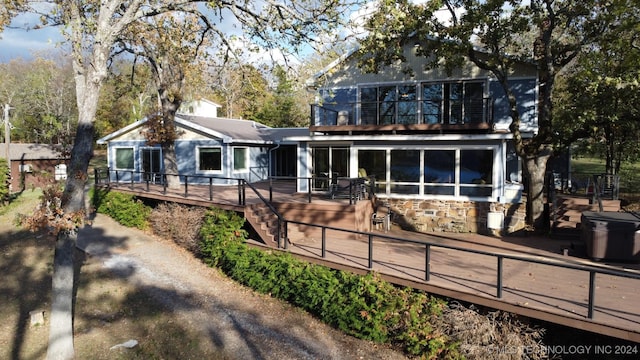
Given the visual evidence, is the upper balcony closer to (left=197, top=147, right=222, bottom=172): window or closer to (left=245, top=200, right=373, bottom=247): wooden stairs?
(left=245, top=200, right=373, bottom=247): wooden stairs

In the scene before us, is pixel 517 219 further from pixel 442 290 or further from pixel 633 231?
pixel 442 290

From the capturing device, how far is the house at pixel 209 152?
1981 centimetres

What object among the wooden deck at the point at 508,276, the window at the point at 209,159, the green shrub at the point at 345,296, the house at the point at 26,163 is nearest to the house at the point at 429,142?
the wooden deck at the point at 508,276

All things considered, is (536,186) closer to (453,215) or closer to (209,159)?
(453,215)

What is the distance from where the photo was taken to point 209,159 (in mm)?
20016

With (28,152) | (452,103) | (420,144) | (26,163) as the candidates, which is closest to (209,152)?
(420,144)

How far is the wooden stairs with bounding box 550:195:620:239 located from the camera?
13.5m

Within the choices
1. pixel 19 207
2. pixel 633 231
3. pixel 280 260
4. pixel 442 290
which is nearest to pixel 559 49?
pixel 633 231

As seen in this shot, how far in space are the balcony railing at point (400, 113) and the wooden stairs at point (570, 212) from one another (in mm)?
4450

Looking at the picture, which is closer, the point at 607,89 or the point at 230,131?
the point at 607,89

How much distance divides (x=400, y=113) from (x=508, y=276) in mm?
10069

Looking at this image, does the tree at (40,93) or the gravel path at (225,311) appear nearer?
the gravel path at (225,311)

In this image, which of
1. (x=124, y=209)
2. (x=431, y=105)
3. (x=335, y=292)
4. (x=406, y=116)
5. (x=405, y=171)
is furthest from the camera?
(x=406, y=116)

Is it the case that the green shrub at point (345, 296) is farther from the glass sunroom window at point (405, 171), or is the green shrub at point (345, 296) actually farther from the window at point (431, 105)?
the window at point (431, 105)
